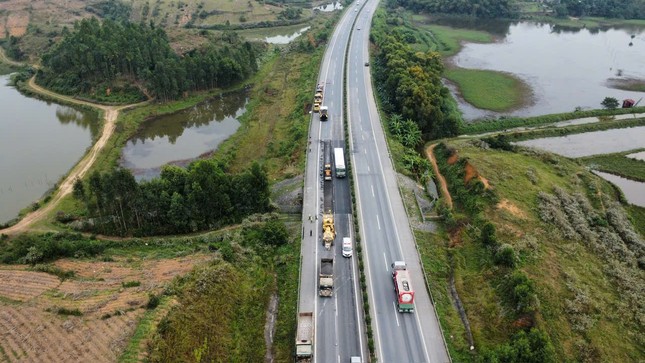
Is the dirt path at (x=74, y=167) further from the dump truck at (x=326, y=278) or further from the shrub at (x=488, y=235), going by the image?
the shrub at (x=488, y=235)

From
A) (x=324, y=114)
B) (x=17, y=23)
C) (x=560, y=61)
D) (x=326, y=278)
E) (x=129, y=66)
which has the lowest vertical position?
(x=326, y=278)

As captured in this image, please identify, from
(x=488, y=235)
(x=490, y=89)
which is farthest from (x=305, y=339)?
(x=490, y=89)

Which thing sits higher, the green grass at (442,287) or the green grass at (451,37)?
the green grass at (451,37)

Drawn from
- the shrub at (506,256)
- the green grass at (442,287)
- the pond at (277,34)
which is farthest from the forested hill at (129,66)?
the shrub at (506,256)

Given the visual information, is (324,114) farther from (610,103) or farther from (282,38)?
(282,38)

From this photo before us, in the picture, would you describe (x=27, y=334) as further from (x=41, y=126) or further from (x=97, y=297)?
(x=41, y=126)
